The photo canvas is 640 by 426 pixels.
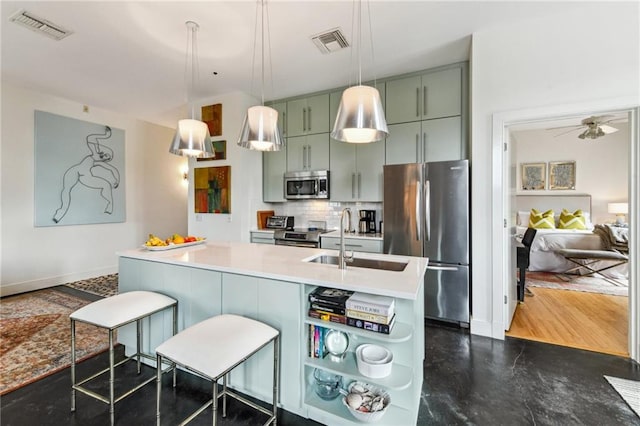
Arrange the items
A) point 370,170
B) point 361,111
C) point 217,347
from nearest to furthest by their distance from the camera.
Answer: point 217,347, point 361,111, point 370,170

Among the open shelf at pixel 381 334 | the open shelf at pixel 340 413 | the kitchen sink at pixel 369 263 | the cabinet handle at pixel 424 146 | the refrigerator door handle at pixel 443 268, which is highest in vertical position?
the cabinet handle at pixel 424 146

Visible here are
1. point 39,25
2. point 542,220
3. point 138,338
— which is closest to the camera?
point 138,338

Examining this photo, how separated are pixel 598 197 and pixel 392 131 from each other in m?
5.76

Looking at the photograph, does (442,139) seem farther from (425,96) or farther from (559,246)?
(559,246)

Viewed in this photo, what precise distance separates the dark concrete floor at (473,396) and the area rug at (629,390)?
4cm

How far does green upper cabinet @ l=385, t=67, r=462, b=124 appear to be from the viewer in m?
3.17

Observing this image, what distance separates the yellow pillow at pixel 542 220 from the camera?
5625 mm

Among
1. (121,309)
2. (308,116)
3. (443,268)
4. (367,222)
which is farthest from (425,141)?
(121,309)

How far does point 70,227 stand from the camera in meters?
4.33

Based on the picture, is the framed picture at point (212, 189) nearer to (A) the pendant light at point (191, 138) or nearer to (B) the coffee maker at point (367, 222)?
(A) the pendant light at point (191, 138)

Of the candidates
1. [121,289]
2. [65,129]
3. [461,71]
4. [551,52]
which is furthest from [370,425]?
[65,129]

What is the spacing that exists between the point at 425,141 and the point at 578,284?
10.9 feet

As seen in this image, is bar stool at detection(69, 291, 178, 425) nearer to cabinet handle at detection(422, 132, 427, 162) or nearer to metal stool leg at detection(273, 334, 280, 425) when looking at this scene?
metal stool leg at detection(273, 334, 280, 425)

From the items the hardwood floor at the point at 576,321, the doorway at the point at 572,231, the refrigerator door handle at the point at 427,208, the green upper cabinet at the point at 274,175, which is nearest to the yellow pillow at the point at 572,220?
the doorway at the point at 572,231
